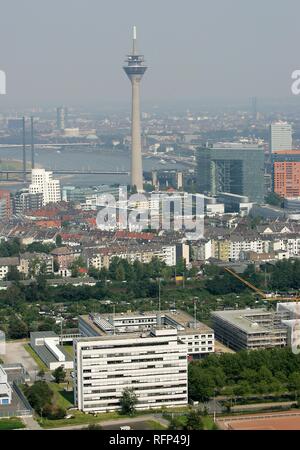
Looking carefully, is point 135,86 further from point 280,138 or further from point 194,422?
point 194,422

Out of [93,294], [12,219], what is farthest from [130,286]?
[12,219]

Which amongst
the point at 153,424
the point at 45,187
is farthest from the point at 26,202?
the point at 153,424

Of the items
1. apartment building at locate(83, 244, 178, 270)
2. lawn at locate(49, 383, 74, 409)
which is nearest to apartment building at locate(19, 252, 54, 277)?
apartment building at locate(83, 244, 178, 270)

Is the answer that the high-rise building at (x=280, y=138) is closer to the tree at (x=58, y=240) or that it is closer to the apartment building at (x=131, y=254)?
the tree at (x=58, y=240)

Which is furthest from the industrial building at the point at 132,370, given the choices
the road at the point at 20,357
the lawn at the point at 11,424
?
the road at the point at 20,357

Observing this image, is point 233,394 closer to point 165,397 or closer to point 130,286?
point 165,397
